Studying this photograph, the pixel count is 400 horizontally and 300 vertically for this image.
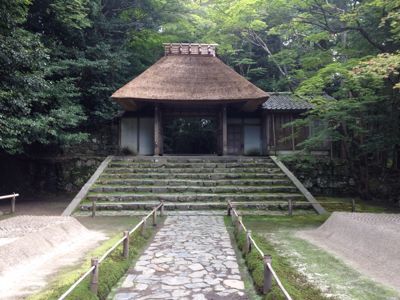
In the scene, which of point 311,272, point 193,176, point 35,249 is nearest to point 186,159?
point 193,176

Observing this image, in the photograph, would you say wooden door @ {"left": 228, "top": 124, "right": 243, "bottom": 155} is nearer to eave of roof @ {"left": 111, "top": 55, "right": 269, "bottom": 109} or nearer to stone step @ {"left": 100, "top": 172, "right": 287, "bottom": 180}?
eave of roof @ {"left": 111, "top": 55, "right": 269, "bottom": 109}

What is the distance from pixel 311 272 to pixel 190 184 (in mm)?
8027

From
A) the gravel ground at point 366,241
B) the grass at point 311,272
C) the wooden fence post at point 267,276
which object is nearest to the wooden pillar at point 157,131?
the grass at point 311,272

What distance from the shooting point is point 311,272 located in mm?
4957

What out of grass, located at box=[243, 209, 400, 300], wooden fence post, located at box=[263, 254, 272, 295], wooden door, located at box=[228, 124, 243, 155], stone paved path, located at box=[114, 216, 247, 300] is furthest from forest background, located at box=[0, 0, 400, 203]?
wooden fence post, located at box=[263, 254, 272, 295]

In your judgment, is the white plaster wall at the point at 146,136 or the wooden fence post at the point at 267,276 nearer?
the wooden fence post at the point at 267,276

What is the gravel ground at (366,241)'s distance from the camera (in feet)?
16.2

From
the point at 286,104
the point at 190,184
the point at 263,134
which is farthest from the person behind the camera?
the point at 263,134

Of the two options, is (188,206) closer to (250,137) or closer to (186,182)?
(186,182)

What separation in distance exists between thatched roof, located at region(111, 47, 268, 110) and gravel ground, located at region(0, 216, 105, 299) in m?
8.13

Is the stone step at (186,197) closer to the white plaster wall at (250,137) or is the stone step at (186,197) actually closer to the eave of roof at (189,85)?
the eave of roof at (189,85)

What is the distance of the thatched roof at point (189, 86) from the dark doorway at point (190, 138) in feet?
19.6

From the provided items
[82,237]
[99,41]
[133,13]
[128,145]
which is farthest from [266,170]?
[133,13]

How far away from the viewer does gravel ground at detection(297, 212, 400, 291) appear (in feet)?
16.2
